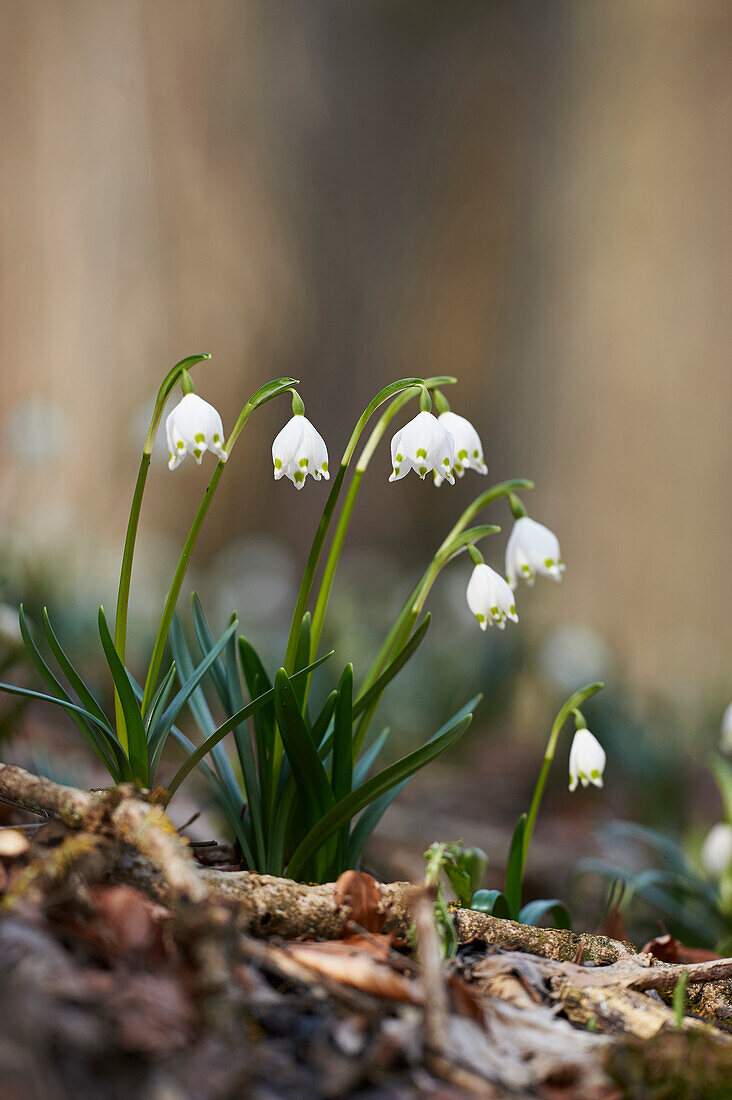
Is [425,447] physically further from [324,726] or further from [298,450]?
[324,726]

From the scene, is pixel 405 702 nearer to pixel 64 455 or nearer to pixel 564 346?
pixel 64 455

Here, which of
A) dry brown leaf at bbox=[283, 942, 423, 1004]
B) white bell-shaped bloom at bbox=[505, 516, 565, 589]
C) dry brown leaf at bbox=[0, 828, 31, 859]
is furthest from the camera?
white bell-shaped bloom at bbox=[505, 516, 565, 589]

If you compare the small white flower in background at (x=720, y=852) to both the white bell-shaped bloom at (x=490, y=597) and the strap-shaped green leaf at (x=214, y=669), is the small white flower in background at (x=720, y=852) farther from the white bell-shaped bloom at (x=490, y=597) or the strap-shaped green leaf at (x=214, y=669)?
the strap-shaped green leaf at (x=214, y=669)

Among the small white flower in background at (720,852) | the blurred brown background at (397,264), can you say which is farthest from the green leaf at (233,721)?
the blurred brown background at (397,264)

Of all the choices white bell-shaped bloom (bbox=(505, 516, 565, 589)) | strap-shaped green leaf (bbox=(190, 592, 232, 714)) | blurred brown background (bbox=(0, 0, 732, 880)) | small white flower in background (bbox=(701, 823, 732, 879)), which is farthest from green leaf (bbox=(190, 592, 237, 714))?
blurred brown background (bbox=(0, 0, 732, 880))

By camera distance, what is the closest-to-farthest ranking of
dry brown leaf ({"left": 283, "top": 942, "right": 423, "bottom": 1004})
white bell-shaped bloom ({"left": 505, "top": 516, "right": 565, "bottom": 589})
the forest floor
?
the forest floor → dry brown leaf ({"left": 283, "top": 942, "right": 423, "bottom": 1004}) → white bell-shaped bloom ({"left": 505, "top": 516, "right": 565, "bottom": 589})

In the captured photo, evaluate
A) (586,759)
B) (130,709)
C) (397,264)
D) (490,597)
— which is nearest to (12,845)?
(130,709)

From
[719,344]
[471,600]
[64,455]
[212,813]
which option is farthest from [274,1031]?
[719,344]

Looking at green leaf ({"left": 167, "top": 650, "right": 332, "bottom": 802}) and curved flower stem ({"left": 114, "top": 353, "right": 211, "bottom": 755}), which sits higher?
curved flower stem ({"left": 114, "top": 353, "right": 211, "bottom": 755})

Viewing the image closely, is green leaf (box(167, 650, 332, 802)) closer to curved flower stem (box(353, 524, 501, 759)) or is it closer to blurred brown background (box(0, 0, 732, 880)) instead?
curved flower stem (box(353, 524, 501, 759))
